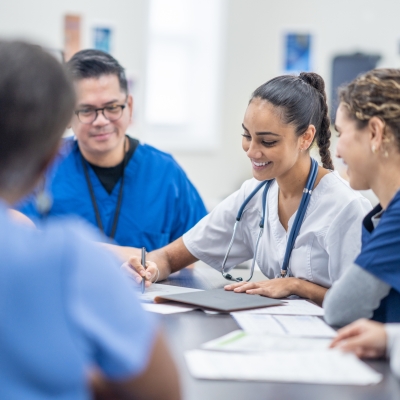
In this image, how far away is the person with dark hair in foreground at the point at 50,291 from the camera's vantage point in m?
0.57

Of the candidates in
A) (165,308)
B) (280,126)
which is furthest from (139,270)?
(280,126)

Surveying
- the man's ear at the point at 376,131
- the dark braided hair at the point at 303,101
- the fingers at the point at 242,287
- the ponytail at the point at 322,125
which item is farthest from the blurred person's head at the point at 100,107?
the man's ear at the point at 376,131

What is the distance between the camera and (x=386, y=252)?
119cm

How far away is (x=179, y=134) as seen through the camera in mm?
4699

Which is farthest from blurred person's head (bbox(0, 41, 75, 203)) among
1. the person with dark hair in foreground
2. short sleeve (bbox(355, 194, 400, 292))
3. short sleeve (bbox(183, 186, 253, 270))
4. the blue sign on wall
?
the blue sign on wall

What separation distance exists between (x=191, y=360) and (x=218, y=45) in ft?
12.7

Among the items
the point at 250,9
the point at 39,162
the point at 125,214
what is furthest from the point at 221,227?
the point at 250,9

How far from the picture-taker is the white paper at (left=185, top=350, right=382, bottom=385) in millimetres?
914

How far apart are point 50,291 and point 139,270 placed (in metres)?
1.10

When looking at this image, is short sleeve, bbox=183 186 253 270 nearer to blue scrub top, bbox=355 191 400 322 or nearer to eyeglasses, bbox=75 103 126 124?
eyeglasses, bbox=75 103 126 124

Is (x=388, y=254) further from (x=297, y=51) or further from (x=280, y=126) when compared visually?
(x=297, y=51)

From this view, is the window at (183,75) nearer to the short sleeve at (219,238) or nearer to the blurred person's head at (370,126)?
the short sleeve at (219,238)

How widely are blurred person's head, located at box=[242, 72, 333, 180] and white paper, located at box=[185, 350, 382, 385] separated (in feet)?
2.71

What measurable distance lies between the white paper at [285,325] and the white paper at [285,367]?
14 cm
